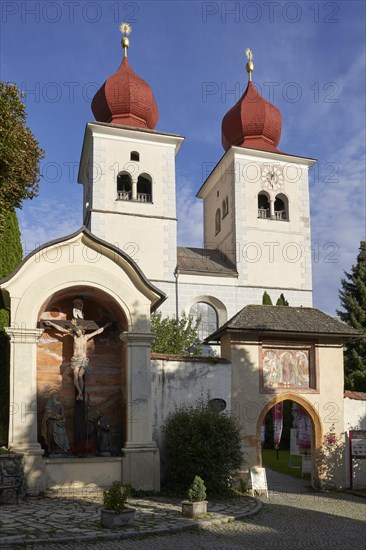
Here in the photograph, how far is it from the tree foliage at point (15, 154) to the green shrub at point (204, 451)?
6.62 m

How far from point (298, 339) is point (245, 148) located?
71.7 feet

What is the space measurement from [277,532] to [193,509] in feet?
5.14

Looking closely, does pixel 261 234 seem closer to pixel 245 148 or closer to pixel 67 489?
pixel 245 148

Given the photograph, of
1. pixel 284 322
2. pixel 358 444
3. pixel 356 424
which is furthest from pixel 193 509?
pixel 356 424

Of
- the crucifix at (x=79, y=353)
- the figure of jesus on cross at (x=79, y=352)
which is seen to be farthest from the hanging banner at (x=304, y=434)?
the figure of jesus on cross at (x=79, y=352)

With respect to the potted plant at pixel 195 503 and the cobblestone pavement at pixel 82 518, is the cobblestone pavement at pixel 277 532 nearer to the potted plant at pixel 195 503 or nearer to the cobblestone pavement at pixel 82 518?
the cobblestone pavement at pixel 82 518

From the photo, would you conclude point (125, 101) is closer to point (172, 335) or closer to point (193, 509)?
point (172, 335)

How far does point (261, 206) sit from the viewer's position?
38.8 m

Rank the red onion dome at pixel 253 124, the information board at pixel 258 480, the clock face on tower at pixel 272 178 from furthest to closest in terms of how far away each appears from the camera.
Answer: the red onion dome at pixel 253 124, the clock face on tower at pixel 272 178, the information board at pixel 258 480

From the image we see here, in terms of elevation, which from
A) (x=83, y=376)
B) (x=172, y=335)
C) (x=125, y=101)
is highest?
(x=125, y=101)

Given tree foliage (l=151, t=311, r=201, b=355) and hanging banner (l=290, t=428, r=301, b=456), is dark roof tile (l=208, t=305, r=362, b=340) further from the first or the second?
tree foliage (l=151, t=311, r=201, b=355)

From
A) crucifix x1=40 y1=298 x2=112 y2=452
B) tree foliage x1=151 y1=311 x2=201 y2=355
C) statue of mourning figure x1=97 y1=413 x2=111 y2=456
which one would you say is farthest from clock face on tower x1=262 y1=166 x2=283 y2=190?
statue of mourning figure x1=97 y1=413 x2=111 y2=456

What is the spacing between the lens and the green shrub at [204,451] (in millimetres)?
15086

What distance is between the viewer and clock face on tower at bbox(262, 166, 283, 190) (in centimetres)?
3869
